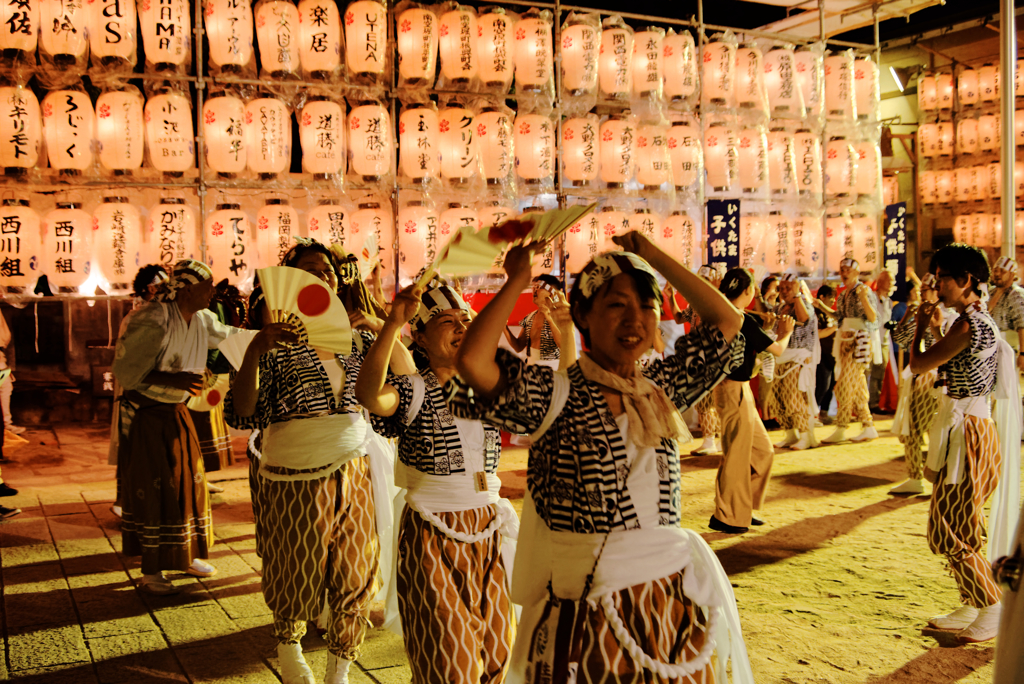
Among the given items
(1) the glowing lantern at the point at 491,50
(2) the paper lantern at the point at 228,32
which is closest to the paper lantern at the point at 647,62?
(1) the glowing lantern at the point at 491,50

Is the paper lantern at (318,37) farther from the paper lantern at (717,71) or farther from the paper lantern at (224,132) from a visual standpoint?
the paper lantern at (717,71)

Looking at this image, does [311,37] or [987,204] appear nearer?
[311,37]

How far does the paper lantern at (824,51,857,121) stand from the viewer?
1186 centimetres

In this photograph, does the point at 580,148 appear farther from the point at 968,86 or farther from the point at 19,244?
the point at 968,86

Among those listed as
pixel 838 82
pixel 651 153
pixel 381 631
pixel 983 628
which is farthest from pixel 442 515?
pixel 838 82

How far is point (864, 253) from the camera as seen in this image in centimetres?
1205

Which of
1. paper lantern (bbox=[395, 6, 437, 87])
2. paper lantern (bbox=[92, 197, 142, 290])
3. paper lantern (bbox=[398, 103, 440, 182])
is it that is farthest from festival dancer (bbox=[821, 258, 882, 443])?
paper lantern (bbox=[92, 197, 142, 290])

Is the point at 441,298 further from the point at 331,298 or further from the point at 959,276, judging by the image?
the point at 959,276

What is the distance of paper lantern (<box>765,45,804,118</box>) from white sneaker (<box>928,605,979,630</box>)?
8.66m

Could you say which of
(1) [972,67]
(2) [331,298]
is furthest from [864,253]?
(2) [331,298]

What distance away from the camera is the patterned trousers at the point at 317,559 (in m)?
3.51

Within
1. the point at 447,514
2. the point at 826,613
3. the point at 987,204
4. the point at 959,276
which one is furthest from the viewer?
the point at 987,204

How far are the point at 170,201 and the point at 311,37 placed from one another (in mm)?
2401

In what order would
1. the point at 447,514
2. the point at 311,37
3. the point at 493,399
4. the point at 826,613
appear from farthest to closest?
the point at 311,37 → the point at 826,613 → the point at 447,514 → the point at 493,399
